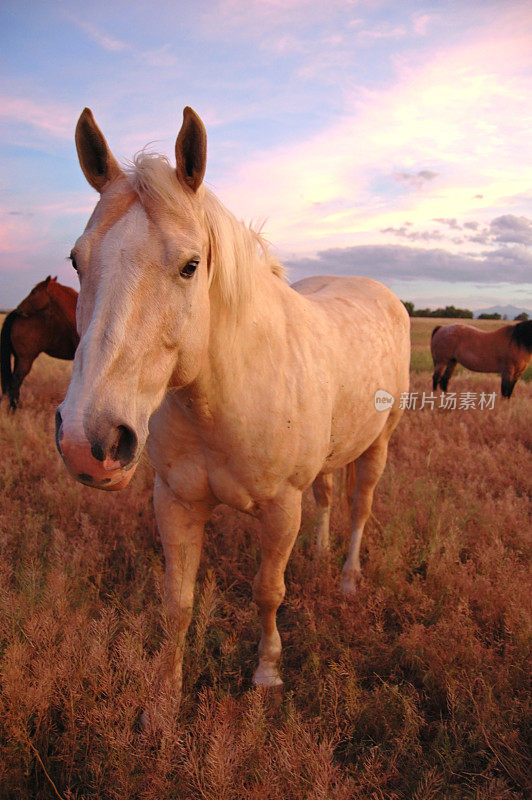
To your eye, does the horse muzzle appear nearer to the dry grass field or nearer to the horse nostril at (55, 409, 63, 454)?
the horse nostril at (55, 409, 63, 454)

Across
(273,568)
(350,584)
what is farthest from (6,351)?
(273,568)

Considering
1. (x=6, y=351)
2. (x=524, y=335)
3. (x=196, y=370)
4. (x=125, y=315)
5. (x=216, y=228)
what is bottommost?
(x=6, y=351)

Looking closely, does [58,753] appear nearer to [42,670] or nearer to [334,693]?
[42,670]

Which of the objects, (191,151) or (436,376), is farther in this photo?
(436,376)

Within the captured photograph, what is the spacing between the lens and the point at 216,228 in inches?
65.5

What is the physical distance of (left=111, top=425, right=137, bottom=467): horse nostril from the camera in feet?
4.27

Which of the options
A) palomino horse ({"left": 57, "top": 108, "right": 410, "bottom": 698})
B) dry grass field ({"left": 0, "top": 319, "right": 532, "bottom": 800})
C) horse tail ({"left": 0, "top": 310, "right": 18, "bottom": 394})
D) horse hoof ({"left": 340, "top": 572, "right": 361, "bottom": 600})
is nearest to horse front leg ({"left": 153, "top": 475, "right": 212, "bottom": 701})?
palomino horse ({"left": 57, "top": 108, "right": 410, "bottom": 698})

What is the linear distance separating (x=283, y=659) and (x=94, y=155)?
262cm

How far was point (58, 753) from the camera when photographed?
1840 mm

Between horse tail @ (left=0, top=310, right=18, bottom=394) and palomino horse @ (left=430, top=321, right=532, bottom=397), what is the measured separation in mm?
8281

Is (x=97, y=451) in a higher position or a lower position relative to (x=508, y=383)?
higher

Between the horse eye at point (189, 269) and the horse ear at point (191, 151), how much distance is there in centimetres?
30

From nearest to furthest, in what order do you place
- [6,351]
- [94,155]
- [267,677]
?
1. [94,155]
2. [267,677]
3. [6,351]

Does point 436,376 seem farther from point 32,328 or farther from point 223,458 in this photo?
point 223,458
